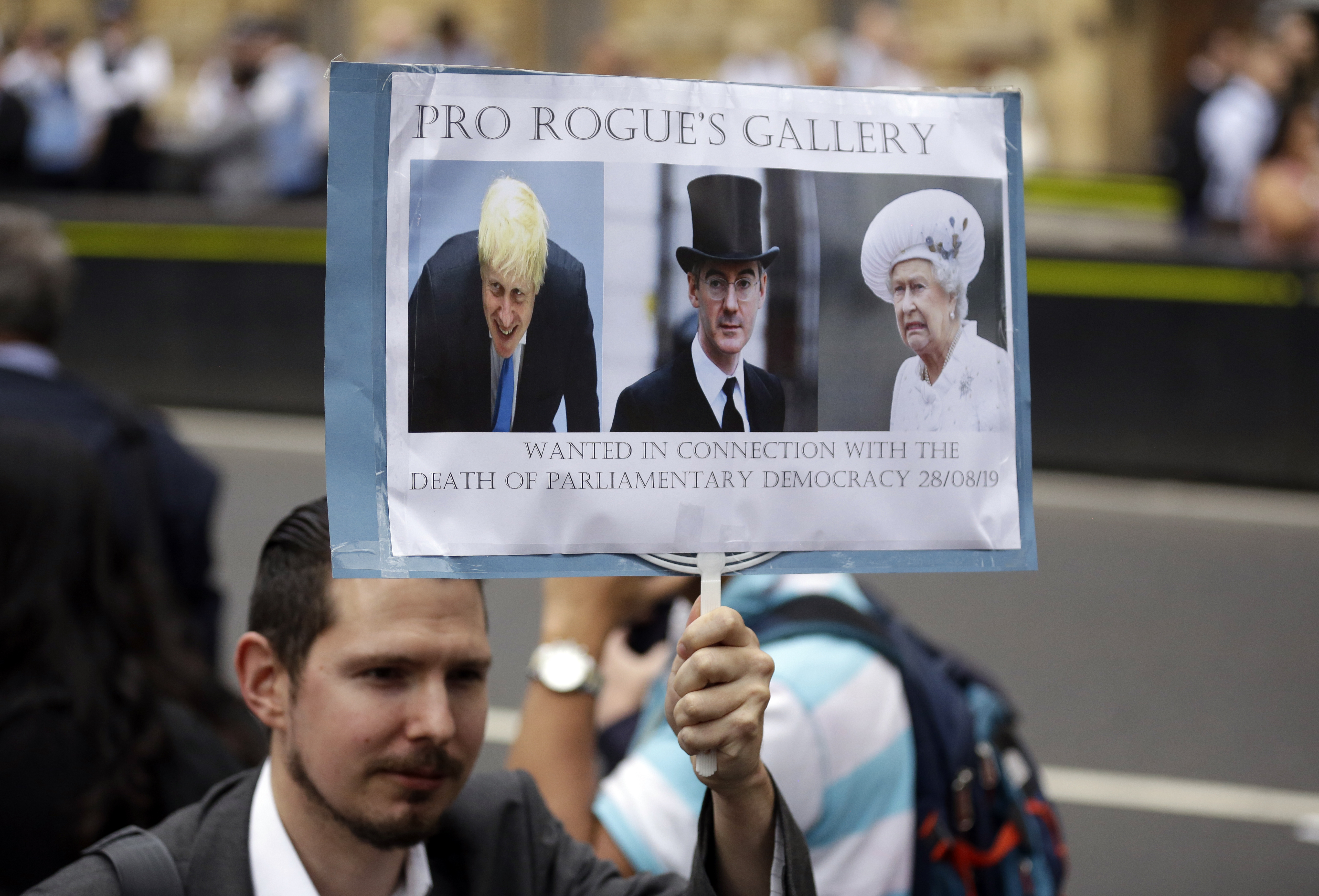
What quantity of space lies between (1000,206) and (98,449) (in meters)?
2.63

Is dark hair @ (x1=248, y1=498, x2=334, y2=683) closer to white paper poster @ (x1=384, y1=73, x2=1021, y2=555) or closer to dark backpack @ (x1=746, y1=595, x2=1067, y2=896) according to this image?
white paper poster @ (x1=384, y1=73, x2=1021, y2=555)

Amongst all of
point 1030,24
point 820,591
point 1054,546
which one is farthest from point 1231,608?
point 1030,24

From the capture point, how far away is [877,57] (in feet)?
45.5

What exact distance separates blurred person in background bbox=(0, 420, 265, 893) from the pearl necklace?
1.55 m

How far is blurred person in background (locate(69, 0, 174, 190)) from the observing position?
14258 millimetres

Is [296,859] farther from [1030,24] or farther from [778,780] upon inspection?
[1030,24]

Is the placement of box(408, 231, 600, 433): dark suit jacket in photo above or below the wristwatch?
above

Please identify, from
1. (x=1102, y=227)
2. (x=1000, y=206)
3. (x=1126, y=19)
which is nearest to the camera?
(x=1000, y=206)

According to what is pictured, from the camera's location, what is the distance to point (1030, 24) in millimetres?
23547

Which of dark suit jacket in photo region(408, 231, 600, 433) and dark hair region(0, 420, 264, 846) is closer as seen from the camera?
dark suit jacket in photo region(408, 231, 600, 433)

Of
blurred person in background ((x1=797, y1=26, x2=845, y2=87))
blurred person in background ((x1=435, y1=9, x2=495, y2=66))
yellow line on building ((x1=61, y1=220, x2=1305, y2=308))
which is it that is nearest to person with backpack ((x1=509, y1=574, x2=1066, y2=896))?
blurred person in background ((x1=797, y1=26, x2=845, y2=87))

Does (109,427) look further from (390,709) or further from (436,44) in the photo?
(436,44)

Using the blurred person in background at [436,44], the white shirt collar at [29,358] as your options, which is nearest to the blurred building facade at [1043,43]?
the blurred person in background at [436,44]

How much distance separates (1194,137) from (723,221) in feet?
39.4
